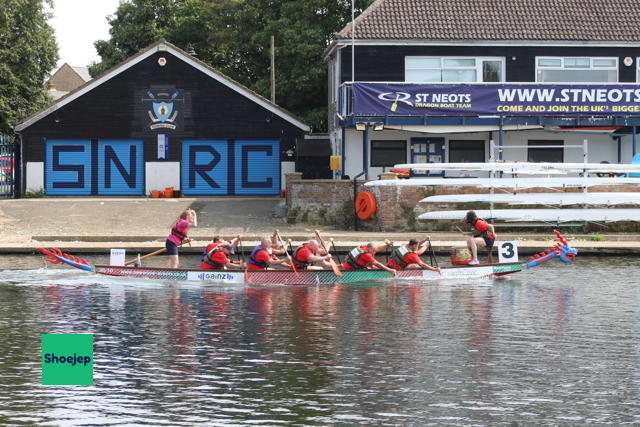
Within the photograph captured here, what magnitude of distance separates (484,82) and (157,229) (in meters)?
14.8

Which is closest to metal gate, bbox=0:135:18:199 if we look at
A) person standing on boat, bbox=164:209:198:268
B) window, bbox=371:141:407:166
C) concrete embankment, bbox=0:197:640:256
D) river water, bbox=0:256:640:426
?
concrete embankment, bbox=0:197:640:256

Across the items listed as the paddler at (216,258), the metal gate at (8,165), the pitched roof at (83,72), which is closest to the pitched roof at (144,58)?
the metal gate at (8,165)

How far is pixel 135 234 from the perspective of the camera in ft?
117

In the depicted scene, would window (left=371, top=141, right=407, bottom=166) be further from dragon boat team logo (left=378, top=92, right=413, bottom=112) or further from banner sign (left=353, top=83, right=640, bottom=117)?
dragon boat team logo (left=378, top=92, right=413, bottom=112)

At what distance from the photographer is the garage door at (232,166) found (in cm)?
4809

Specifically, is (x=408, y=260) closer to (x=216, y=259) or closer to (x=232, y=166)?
(x=216, y=259)

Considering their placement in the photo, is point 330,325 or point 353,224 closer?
point 330,325

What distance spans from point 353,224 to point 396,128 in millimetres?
6527

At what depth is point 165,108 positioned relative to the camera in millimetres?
47938

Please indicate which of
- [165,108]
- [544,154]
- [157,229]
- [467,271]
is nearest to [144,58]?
[165,108]

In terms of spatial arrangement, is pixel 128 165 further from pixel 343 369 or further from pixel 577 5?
pixel 343 369

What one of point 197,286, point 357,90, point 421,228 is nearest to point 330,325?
point 197,286

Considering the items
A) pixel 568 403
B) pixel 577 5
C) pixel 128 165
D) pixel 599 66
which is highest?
pixel 577 5

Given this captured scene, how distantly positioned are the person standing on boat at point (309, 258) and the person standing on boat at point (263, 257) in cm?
40
